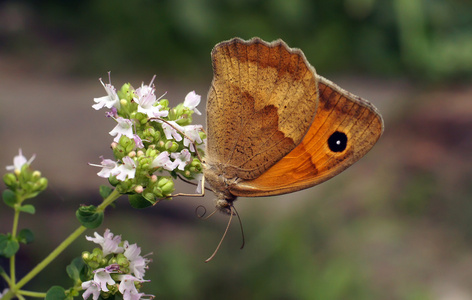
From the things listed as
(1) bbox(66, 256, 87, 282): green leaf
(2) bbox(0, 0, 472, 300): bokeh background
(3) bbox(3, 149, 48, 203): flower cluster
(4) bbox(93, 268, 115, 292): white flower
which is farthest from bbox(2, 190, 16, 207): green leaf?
(2) bbox(0, 0, 472, 300): bokeh background

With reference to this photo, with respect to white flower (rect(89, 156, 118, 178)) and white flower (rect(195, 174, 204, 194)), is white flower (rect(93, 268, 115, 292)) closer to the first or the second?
white flower (rect(89, 156, 118, 178))

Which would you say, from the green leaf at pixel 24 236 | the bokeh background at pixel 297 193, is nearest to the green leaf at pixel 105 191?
the green leaf at pixel 24 236

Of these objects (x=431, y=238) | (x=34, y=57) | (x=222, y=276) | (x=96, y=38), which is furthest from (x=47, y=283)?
(x=34, y=57)

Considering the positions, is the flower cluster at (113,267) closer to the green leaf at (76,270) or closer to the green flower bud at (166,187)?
the green leaf at (76,270)

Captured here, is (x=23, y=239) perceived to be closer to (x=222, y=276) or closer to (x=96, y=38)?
(x=222, y=276)

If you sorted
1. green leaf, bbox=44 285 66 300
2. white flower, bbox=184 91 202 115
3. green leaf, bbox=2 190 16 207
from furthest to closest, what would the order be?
white flower, bbox=184 91 202 115 < green leaf, bbox=2 190 16 207 < green leaf, bbox=44 285 66 300

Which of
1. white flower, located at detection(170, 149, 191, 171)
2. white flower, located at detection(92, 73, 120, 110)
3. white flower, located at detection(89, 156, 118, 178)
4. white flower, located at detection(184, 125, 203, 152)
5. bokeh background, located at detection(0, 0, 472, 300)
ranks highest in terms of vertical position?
white flower, located at detection(92, 73, 120, 110)
